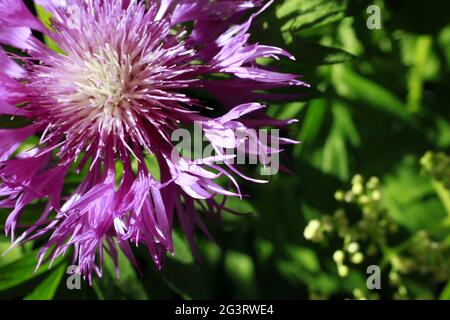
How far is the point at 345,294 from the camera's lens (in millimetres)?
1468

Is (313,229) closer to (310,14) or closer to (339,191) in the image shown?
(339,191)

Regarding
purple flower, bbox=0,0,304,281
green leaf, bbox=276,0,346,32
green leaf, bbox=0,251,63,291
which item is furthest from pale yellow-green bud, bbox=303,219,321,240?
green leaf, bbox=0,251,63,291

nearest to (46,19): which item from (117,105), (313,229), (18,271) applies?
(117,105)

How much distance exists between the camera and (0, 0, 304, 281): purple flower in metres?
1.01

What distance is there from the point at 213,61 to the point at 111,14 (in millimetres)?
174

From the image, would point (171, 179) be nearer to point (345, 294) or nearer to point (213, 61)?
point (213, 61)

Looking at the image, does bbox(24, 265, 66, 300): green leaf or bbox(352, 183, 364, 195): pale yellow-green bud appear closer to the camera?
bbox(24, 265, 66, 300): green leaf

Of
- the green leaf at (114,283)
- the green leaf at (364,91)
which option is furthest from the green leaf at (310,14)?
the green leaf at (114,283)

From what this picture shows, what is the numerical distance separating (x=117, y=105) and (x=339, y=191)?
0.54m

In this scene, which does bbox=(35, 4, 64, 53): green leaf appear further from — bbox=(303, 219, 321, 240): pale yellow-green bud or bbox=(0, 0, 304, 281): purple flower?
bbox=(303, 219, 321, 240): pale yellow-green bud

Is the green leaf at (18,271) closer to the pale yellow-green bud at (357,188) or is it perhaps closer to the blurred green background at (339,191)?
the blurred green background at (339,191)

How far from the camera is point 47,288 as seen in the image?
118 centimetres

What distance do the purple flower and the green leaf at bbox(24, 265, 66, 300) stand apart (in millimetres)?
138
